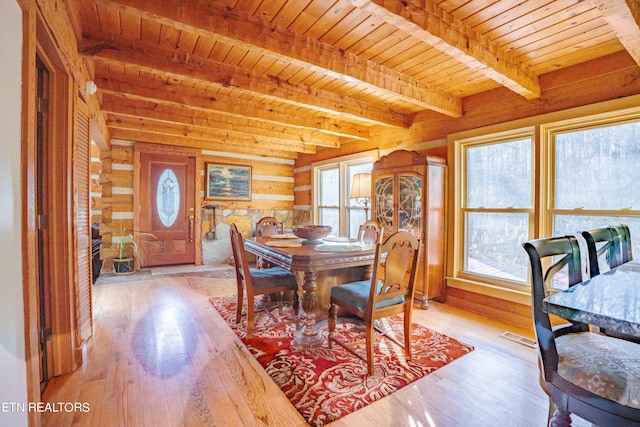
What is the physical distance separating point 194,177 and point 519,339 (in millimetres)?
5381

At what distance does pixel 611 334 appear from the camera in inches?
61.8

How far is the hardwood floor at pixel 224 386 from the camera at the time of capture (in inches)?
64.5

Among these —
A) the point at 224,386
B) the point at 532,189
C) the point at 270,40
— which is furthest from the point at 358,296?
the point at 532,189

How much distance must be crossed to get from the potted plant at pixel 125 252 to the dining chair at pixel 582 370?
18.1 ft

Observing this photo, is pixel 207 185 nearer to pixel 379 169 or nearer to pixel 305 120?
pixel 305 120

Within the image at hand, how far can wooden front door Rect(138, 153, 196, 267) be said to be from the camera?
5305mm

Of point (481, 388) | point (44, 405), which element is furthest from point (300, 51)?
point (44, 405)

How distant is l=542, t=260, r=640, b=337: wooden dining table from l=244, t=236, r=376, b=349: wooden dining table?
1.42 meters

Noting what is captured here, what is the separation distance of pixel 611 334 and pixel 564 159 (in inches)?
70.4

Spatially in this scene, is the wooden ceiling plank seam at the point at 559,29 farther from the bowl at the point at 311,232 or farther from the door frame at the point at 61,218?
the door frame at the point at 61,218

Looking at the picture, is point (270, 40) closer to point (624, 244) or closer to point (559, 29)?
point (559, 29)

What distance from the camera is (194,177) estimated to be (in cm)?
567

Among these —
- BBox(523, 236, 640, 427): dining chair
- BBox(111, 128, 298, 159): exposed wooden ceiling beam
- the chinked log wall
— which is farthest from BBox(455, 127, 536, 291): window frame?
the chinked log wall

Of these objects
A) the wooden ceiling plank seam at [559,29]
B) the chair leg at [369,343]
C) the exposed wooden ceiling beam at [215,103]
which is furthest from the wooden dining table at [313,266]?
the wooden ceiling plank seam at [559,29]
